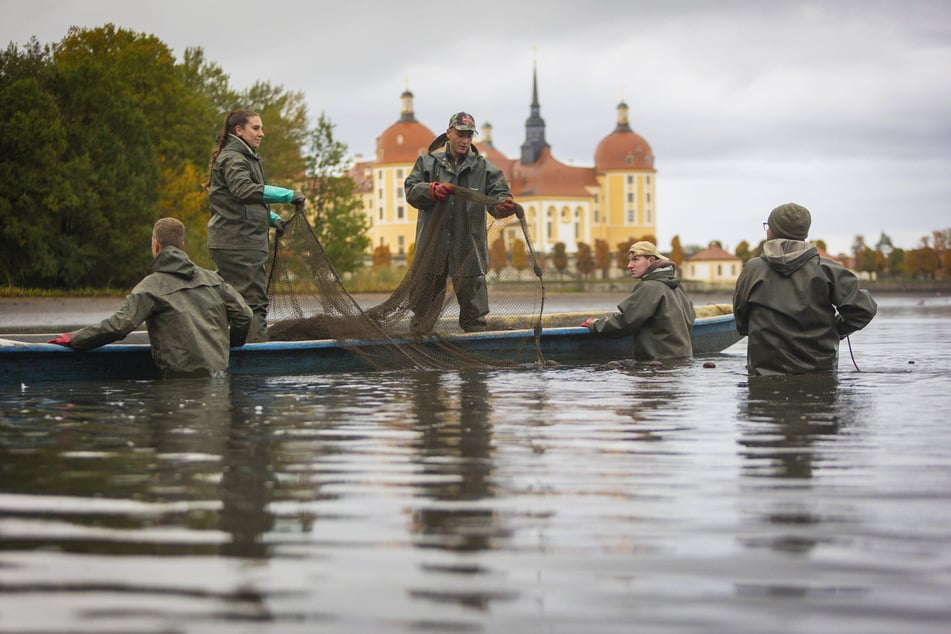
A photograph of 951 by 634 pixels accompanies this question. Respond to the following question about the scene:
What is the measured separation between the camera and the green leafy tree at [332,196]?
58781 millimetres

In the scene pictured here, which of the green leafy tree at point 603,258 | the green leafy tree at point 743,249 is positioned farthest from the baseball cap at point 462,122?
the green leafy tree at point 743,249

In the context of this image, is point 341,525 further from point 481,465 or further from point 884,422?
point 884,422

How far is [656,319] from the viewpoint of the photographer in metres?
11.4

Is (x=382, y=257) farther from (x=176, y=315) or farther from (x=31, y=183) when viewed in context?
(x=176, y=315)

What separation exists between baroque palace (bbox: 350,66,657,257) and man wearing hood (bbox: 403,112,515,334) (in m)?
135

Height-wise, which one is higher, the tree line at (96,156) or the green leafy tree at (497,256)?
the tree line at (96,156)

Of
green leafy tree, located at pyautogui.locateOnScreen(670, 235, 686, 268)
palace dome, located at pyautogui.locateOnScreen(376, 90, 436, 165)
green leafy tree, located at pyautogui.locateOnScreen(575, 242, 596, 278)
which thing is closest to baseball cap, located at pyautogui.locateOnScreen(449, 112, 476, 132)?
green leafy tree, located at pyautogui.locateOnScreen(575, 242, 596, 278)

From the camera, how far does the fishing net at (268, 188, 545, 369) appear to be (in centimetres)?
1144

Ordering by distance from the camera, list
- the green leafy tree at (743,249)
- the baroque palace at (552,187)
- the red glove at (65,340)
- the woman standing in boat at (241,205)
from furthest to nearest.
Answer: the green leafy tree at (743,249)
the baroque palace at (552,187)
the woman standing in boat at (241,205)
the red glove at (65,340)

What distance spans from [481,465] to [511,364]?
6323 mm

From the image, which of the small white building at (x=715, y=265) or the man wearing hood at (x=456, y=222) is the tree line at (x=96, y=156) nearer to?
the man wearing hood at (x=456, y=222)

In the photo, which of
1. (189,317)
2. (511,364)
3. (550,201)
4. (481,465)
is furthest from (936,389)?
(550,201)

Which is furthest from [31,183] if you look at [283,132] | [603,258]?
[603,258]

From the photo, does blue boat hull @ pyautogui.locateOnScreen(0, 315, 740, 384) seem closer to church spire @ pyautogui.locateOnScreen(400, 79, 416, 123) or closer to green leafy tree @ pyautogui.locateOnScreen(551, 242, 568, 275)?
green leafy tree @ pyautogui.locateOnScreen(551, 242, 568, 275)
